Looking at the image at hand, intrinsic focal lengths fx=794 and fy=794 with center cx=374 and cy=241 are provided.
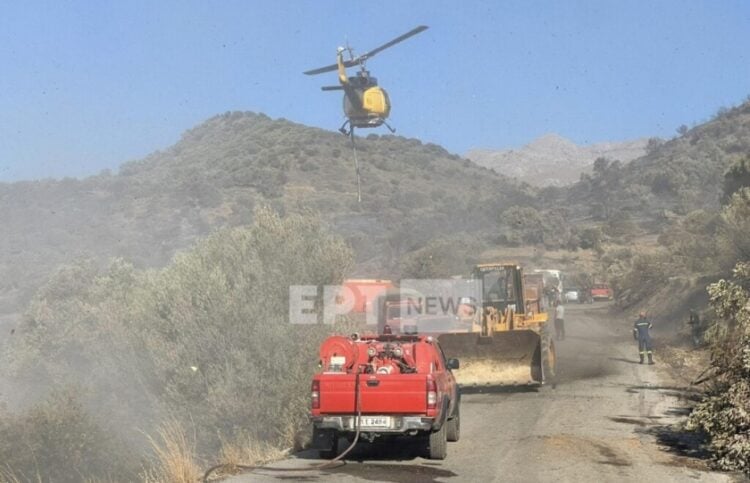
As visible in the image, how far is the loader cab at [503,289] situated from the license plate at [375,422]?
10504 millimetres

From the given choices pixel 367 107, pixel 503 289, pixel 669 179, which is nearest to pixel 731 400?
pixel 503 289

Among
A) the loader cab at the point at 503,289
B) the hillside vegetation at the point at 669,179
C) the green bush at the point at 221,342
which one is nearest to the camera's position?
the green bush at the point at 221,342

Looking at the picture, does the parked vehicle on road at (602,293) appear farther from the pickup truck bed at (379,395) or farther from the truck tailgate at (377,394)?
the truck tailgate at (377,394)

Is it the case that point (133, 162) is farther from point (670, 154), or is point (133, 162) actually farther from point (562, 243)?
point (670, 154)

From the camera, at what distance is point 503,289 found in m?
21.3

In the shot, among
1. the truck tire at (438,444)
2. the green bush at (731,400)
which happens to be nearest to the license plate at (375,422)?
the truck tire at (438,444)

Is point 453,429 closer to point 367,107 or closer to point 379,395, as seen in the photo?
point 379,395

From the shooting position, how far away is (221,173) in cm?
7712

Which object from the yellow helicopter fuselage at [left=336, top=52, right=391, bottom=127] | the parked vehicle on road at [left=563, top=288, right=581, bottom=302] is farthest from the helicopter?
the parked vehicle on road at [left=563, top=288, right=581, bottom=302]

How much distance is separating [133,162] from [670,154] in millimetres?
64760

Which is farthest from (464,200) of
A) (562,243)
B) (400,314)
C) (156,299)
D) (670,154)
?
(156,299)

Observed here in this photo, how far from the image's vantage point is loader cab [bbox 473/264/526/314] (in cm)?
2089

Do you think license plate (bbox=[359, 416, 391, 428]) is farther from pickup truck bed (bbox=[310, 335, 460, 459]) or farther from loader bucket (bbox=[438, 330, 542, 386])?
loader bucket (bbox=[438, 330, 542, 386])

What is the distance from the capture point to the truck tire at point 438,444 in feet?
36.6
